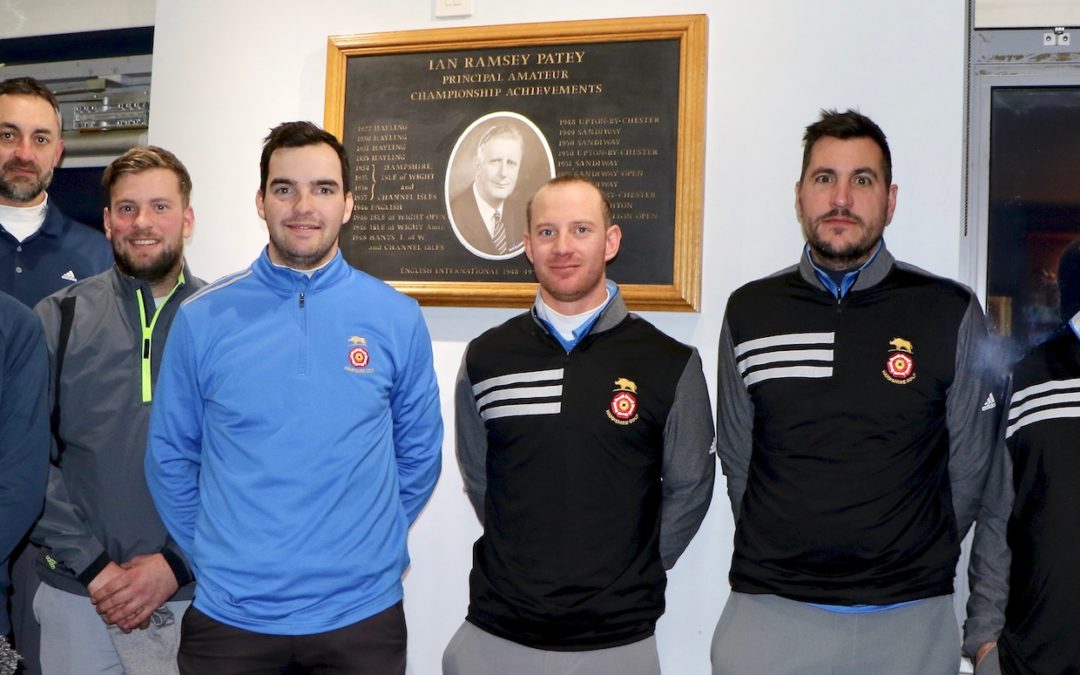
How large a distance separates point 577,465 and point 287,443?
0.69 metres

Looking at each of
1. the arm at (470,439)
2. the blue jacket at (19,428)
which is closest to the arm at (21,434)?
the blue jacket at (19,428)

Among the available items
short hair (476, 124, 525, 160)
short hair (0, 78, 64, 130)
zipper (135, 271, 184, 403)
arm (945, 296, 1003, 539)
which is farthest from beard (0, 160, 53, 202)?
arm (945, 296, 1003, 539)

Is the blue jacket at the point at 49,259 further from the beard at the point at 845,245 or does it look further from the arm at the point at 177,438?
the beard at the point at 845,245

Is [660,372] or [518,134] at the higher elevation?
[518,134]

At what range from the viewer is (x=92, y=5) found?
4039mm

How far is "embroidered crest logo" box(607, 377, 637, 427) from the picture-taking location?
7.62 feet

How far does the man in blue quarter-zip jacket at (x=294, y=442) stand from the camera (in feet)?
6.68

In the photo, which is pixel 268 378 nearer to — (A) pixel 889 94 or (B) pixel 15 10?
(A) pixel 889 94

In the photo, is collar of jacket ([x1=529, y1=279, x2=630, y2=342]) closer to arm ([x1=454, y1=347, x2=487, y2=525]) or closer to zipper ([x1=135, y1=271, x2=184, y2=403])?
arm ([x1=454, y1=347, x2=487, y2=525])

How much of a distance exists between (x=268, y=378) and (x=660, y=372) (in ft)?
3.17

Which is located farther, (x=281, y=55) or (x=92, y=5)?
(x=92, y=5)

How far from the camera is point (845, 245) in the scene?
7.54 feet

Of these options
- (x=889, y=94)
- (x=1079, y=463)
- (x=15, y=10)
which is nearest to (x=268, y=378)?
(x=1079, y=463)

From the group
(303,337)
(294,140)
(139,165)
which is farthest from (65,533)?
(294,140)
